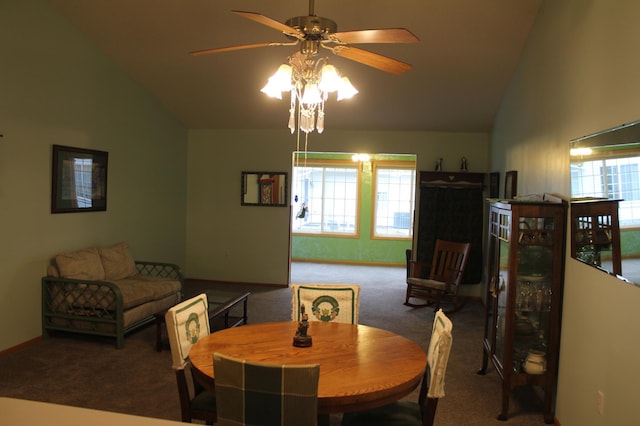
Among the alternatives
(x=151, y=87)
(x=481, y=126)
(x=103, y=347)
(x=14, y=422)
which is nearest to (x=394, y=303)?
(x=481, y=126)

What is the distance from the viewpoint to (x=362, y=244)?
9688 millimetres

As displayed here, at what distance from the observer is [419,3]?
4.03 meters

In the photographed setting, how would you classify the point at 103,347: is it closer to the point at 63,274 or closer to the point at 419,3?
the point at 63,274

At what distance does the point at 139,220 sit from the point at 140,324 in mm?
1786

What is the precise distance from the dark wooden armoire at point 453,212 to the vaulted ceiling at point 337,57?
28.6 inches

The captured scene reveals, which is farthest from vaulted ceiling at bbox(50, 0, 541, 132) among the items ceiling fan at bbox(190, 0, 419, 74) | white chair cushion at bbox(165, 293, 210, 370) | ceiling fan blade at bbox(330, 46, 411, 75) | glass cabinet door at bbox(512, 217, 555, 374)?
white chair cushion at bbox(165, 293, 210, 370)

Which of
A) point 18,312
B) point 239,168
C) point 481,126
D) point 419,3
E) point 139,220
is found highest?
point 419,3

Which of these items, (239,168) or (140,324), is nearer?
(140,324)

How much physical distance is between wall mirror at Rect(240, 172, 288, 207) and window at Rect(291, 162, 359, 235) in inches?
113

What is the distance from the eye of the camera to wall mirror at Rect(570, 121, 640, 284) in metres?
1.98

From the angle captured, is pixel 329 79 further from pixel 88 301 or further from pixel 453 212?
pixel 453 212

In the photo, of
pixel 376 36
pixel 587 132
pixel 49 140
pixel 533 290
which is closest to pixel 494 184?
pixel 533 290

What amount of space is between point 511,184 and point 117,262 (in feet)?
13.8

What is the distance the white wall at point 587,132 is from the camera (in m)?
2.14
